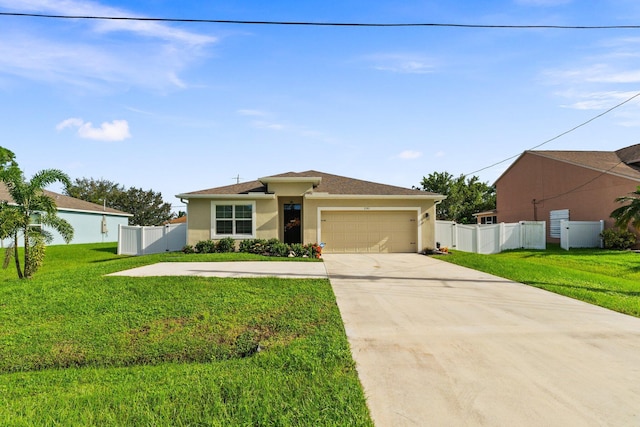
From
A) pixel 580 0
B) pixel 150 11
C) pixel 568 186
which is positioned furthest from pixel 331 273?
pixel 568 186

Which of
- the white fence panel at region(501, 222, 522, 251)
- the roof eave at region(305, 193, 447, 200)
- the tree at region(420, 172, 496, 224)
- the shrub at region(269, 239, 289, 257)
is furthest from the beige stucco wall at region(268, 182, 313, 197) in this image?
the tree at region(420, 172, 496, 224)

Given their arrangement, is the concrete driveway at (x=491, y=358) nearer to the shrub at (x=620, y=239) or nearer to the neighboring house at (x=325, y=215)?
the neighboring house at (x=325, y=215)

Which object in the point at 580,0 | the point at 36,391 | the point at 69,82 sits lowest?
the point at 36,391

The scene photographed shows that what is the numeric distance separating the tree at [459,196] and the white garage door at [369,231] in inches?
792

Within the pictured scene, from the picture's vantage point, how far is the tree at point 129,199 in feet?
149

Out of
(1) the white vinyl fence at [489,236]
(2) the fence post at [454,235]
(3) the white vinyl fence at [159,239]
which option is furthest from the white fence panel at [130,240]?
(2) the fence post at [454,235]

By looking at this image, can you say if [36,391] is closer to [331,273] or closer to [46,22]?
[331,273]

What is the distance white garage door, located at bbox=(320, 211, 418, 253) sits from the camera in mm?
16031

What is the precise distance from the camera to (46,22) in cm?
832

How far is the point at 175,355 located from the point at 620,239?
20499 millimetres

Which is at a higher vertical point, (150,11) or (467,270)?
(150,11)

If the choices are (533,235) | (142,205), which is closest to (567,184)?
(533,235)

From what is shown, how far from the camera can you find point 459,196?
34.4m

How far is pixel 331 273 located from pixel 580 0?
9658 mm
